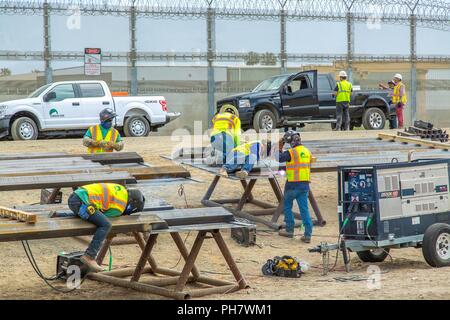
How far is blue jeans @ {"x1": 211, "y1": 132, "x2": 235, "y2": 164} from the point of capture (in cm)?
1781

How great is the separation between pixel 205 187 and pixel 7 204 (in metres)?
4.52

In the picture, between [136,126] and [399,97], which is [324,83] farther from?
[136,126]

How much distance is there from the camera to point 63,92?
87.6 feet

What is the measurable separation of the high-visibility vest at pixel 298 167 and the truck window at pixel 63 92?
38.7ft

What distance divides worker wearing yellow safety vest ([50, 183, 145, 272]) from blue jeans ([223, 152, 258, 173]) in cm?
550

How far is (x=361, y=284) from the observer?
12.5m

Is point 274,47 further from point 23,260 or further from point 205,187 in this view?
point 23,260

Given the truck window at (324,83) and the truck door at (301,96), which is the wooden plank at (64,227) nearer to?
the truck door at (301,96)

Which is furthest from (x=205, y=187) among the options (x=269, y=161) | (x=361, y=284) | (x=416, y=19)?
(x=416, y=19)

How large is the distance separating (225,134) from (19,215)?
7.09 m

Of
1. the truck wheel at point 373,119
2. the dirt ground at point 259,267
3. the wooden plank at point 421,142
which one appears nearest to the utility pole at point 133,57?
the truck wheel at point 373,119

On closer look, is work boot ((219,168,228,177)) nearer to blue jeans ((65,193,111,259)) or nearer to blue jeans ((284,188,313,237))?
blue jeans ((284,188,313,237))

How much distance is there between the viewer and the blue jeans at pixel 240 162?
679 inches

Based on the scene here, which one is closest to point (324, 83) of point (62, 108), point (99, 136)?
point (62, 108)
